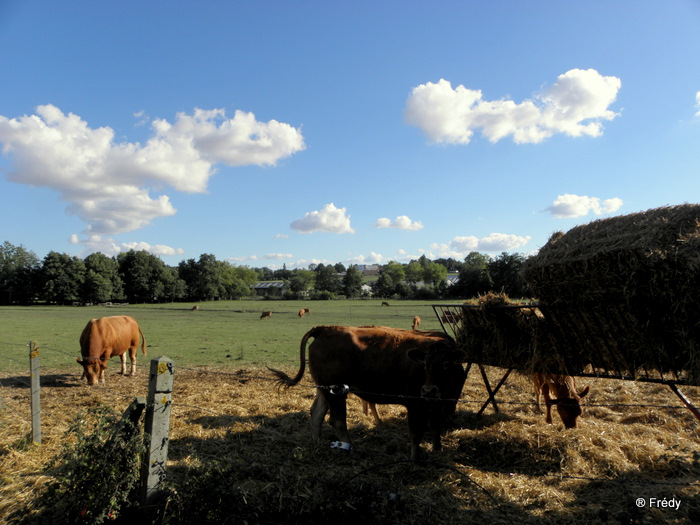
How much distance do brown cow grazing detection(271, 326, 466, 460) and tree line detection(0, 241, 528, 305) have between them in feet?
183

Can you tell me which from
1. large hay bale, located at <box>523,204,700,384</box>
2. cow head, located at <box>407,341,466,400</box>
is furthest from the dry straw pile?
cow head, located at <box>407,341,466,400</box>

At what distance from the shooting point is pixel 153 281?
85.9 meters

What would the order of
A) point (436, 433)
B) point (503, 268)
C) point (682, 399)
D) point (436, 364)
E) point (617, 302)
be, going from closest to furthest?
point (617, 302)
point (682, 399)
point (436, 364)
point (436, 433)
point (503, 268)

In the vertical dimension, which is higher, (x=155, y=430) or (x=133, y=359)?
(x=155, y=430)

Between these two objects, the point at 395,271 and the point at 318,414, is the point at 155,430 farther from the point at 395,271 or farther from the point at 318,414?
the point at 395,271

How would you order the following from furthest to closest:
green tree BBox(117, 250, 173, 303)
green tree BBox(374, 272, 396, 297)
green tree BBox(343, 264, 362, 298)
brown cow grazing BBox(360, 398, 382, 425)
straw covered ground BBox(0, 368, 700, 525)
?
green tree BBox(343, 264, 362, 298)
green tree BBox(374, 272, 396, 297)
green tree BBox(117, 250, 173, 303)
brown cow grazing BBox(360, 398, 382, 425)
straw covered ground BBox(0, 368, 700, 525)

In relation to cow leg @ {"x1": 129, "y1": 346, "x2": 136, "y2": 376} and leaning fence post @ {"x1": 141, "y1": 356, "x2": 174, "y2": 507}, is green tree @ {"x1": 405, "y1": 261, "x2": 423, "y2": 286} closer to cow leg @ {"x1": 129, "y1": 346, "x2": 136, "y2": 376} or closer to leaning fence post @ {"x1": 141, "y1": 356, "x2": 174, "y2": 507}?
cow leg @ {"x1": 129, "y1": 346, "x2": 136, "y2": 376}

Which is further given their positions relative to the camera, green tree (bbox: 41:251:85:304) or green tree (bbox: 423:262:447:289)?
green tree (bbox: 423:262:447:289)

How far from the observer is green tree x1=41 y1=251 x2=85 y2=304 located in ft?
250

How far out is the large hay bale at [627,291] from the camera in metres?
4.36

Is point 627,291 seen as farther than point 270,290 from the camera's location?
No

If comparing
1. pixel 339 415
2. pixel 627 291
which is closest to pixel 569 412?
pixel 627 291

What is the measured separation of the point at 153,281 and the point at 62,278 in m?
15.9

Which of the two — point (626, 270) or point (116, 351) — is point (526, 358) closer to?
point (626, 270)
